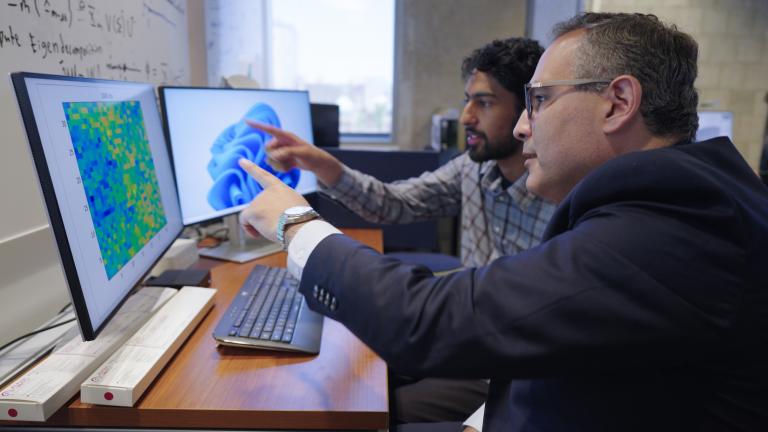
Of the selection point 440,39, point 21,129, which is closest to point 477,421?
point 21,129

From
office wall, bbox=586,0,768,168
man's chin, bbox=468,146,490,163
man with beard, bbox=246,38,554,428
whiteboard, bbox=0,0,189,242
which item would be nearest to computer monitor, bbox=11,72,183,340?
whiteboard, bbox=0,0,189,242

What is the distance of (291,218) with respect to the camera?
2.45 feet

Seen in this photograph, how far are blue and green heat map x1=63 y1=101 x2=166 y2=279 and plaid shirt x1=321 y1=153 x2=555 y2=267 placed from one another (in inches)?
24.9

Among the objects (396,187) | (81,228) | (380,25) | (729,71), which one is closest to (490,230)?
(396,187)

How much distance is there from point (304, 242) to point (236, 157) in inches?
26.6

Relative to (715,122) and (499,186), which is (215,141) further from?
(715,122)

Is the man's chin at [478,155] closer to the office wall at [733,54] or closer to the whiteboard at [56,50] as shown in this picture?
the whiteboard at [56,50]

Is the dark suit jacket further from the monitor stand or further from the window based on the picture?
the window

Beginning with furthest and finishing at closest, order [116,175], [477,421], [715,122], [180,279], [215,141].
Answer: [715,122] < [215,141] < [180,279] < [477,421] < [116,175]

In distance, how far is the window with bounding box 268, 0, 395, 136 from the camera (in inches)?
155

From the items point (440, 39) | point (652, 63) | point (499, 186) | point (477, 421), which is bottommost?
point (477, 421)

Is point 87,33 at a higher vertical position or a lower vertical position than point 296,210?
higher

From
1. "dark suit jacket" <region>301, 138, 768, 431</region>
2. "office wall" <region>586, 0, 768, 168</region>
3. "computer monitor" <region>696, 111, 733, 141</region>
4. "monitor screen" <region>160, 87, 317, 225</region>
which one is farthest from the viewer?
"computer monitor" <region>696, 111, 733, 141</region>

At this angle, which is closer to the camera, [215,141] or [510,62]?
[215,141]
